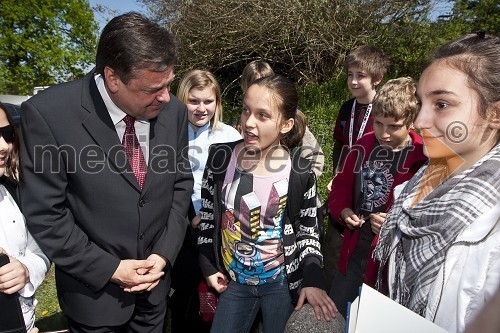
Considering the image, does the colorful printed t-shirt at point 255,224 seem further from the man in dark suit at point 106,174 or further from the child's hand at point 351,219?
the child's hand at point 351,219

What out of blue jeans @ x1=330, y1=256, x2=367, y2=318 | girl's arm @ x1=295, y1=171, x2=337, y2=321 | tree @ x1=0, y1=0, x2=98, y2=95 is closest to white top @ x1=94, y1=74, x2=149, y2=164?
girl's arm @ x1=295, y1=171, x2=337, y2=321

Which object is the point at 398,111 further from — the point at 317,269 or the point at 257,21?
the point at 257,21

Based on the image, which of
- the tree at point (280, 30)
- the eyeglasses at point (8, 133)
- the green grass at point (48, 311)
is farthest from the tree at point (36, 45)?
the eyeglasses at point (8, 133)

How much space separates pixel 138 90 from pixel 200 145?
131 centimetres

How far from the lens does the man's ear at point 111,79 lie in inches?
79.7

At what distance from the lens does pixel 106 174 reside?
200 centimetres

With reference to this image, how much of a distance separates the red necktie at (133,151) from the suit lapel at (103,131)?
0.06 meters

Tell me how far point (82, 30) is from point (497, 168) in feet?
93.3

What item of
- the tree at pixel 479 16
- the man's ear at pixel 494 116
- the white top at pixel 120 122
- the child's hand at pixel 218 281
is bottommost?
the child's hand at pixel 218 281

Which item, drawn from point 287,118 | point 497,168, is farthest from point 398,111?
point 497,168

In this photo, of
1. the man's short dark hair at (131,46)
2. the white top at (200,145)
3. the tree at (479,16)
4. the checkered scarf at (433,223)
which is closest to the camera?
the checkered scarf at (433,223)

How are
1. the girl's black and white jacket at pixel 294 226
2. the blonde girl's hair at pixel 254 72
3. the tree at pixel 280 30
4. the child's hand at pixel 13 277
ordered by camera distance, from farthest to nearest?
the tree at pixel 280 30 < the blonde girl's hair at pixel 254 72 < the girl's black and white jacket at pixel 294 226 < the child's hand at pixel 13 277

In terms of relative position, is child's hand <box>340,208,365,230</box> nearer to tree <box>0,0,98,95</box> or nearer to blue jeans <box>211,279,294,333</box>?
blue jeans <box>211,279,294,333</box>

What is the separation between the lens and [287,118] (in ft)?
8.02
